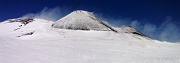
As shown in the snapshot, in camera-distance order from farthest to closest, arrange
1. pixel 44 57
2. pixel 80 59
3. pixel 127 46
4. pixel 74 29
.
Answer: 1. pixel 74 29
2. pixel 127 46
3. pixel 80 59
4. pixel 44 57

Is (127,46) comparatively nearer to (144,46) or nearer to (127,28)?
(144,46)

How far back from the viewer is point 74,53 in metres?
17.2

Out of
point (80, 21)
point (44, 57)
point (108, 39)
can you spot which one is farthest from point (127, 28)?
point (44, 57)

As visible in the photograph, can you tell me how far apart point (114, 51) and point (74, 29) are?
13.0 meters

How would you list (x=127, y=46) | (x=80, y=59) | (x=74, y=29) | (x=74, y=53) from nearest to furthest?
(x=80, y=59)
(x=74, y=53)
(x=127, y=46)
(x=74, y=29)

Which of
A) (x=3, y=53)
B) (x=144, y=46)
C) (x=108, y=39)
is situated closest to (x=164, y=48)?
(x=144, y=46)

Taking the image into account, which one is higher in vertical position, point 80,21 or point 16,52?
point 80,21

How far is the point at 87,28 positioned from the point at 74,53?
50.2 feet

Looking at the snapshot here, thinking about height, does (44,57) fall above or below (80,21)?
below

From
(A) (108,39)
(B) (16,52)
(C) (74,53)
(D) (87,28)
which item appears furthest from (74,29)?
(B) (16,52)

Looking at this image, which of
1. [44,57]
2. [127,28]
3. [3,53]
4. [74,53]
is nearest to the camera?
[3,53]

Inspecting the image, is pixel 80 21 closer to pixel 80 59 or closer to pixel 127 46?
pixel 127 46

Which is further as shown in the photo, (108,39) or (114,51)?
(108,39)

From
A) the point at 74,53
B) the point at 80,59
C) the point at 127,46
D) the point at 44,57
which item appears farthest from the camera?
the point at 127,46
